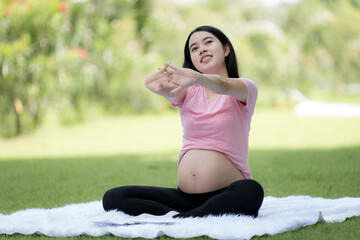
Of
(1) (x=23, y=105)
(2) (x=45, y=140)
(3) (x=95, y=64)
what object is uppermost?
(3) (x=95, y=64)

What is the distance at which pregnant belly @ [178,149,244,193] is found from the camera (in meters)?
2.54

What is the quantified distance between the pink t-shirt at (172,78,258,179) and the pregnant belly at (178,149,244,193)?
1.4 inches

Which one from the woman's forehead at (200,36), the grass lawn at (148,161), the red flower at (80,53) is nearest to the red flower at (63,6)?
the red flower at (80,53)

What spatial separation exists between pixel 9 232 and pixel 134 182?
78.4 inches

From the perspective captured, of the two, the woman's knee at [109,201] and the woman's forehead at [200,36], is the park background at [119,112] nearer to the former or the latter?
the woman's knee at [109,201]

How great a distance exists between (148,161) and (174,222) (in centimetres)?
331

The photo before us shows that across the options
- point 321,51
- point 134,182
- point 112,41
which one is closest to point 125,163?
point 134,182

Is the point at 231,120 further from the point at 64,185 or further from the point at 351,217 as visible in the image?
the point at 64,185

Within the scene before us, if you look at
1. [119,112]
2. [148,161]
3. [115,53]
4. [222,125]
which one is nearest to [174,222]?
[222,125]

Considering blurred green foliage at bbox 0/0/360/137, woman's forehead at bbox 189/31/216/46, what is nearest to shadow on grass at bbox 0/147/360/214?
woman's forehead at bbox 189/31/216/46

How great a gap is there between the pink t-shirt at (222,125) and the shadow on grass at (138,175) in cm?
103

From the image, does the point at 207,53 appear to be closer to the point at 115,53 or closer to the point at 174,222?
the point at 174,222

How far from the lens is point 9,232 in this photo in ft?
7.66

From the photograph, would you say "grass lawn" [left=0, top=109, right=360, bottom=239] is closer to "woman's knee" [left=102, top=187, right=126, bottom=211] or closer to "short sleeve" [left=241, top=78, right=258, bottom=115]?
"woman's knee" [left=102, top=187, right=126, bottom=211]
